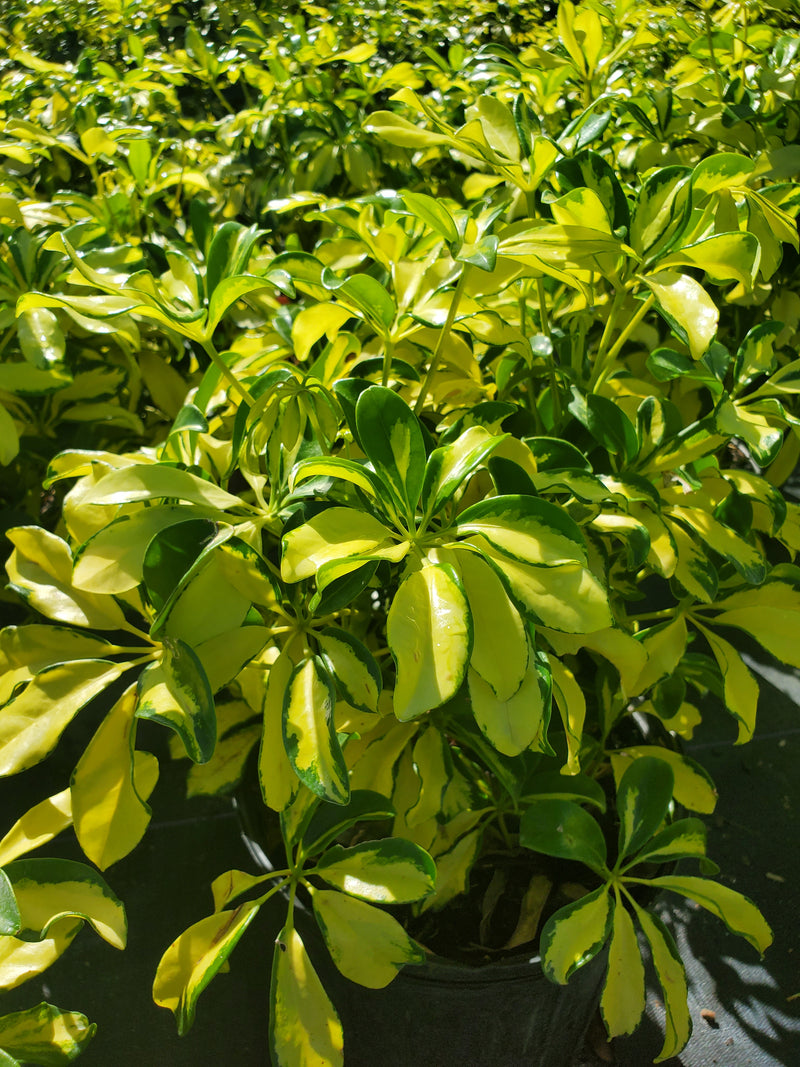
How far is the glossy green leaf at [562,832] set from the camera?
702mm

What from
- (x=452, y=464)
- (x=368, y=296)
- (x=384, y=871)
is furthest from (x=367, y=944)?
(x=368, y=296)

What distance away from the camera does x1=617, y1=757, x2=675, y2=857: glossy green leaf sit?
0.73m

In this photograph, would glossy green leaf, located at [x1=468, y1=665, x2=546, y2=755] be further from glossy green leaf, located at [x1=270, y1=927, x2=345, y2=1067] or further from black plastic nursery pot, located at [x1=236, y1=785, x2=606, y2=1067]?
black plastic nursery pot, located at [x1=236, y1=785, x2=606, y2=1067]

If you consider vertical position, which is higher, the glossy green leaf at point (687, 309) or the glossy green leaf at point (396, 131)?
the glossy green leaf at point (396, 131)

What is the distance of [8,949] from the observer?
22.7 inches

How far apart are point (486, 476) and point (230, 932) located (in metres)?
0.41

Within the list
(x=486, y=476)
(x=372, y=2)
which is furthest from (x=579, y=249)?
(x=372, y=2)

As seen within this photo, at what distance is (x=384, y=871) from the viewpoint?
63 centimetres

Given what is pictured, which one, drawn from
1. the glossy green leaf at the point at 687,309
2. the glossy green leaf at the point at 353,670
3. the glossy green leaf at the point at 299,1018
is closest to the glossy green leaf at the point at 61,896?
the glossy green leaf at the point at 299,1018

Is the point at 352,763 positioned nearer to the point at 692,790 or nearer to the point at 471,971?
the point at 471,971

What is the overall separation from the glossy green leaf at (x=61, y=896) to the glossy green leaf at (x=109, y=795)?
27 mm

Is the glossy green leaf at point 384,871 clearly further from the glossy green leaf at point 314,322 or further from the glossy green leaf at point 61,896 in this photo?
the glossy green leaf at point 314,322

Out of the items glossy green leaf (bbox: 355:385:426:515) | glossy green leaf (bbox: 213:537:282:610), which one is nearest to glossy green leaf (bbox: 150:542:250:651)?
glossy green leaf (bbox: 213:537:282:610)

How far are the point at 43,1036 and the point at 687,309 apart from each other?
2.13ft
